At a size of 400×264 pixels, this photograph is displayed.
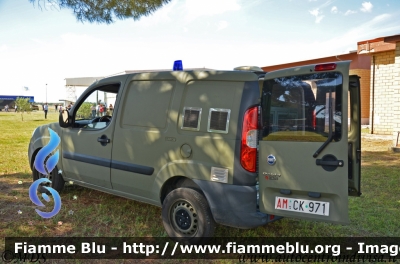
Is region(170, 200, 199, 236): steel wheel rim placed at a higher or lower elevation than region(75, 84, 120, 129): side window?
lower

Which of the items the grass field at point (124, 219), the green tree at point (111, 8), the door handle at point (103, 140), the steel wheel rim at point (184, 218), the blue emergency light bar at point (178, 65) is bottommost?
the grass field at point (124, 219)

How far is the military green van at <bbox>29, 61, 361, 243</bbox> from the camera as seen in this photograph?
3.08 metres

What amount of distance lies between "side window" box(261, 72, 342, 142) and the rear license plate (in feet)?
1.85

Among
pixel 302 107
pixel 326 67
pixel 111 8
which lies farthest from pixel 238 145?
pixel 111 8

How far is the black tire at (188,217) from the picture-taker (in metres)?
3.52

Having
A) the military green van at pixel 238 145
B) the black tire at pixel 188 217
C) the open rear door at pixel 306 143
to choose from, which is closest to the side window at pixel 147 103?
the military green van at pixel 238 145

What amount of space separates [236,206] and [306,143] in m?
0.90

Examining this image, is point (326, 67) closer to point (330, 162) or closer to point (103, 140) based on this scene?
point (330, 162)

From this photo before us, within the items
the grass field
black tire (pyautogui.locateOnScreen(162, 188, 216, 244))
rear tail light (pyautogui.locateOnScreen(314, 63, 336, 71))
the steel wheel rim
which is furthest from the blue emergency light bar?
the grass field

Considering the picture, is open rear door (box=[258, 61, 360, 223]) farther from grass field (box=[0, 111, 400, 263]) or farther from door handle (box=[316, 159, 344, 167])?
grass field (box=[0, 111, 400, 263])

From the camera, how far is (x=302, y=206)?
318cm

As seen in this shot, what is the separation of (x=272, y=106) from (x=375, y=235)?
7.32 feet

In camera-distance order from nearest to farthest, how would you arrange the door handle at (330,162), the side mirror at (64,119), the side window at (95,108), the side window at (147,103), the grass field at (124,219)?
the door handle at (330,162)
the side window at (147,103)
the grass field at (124,219)
the side window at (95,108)
the side mirror at (64,119)

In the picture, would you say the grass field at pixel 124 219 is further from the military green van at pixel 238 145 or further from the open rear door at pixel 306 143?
the open rear door at pixel 306 143
